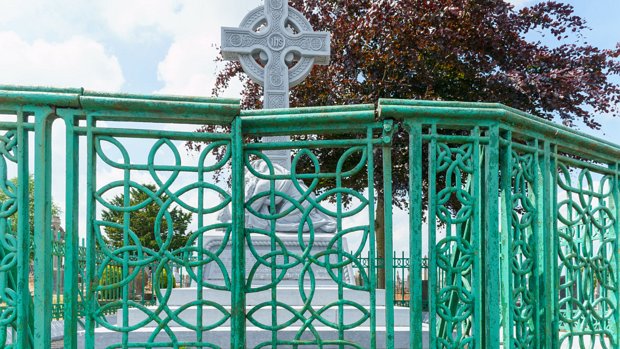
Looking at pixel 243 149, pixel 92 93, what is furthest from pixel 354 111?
pixel 92 93

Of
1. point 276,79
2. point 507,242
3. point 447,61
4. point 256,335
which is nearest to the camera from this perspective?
point 507,242

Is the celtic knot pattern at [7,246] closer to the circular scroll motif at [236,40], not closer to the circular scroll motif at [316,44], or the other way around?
the circular scroll motif at [236,40]

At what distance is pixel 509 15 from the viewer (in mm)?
13406

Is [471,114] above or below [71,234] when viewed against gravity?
above

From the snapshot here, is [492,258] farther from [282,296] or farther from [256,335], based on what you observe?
[282,296]

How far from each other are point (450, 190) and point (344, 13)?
10817 millimetres

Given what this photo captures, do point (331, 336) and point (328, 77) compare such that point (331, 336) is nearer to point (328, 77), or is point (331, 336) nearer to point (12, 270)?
point (12, 270)

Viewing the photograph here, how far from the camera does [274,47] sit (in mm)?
7000

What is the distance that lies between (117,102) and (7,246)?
0.75 m

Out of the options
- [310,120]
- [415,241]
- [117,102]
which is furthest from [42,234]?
[415,241]

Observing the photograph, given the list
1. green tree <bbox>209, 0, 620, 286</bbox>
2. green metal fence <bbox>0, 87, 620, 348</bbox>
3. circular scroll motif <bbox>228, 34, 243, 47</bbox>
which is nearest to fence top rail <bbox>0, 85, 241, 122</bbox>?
green metal fence <bbox>0, 87, 620, 348</bbox>

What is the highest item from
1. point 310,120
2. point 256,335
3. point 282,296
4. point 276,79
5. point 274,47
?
point 274,47

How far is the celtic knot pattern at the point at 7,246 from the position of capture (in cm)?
267

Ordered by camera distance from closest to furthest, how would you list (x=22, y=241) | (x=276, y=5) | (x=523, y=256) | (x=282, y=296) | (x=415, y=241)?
(x=22, y=241), (x=415, y=241), (x=523, y=256), (x=282, y=296), (x=276, y=5)
